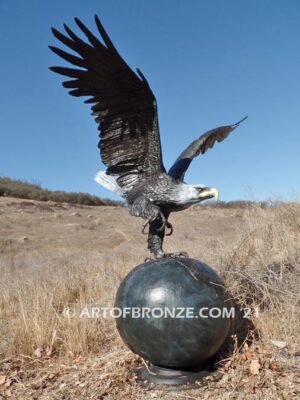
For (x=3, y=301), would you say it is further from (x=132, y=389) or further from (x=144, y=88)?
(x=144, y=88)

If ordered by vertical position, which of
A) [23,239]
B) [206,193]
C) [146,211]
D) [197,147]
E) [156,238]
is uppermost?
[197,147]

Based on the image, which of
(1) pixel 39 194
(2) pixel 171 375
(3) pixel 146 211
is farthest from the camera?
(1) pixel 39 194

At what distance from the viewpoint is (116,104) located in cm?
410

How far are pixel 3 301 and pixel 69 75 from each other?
440cm

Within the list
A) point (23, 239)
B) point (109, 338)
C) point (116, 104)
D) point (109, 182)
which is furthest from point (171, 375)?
point (23, 239)

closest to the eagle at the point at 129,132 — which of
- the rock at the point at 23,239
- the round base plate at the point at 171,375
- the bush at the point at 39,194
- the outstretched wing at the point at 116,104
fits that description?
the outstretched wing at the point at 116,104

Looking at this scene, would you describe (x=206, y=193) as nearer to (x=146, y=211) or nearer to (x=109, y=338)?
(x=146, y=211)

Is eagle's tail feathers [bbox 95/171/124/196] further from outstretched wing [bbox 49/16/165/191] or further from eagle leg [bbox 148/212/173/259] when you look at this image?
eagle leg [bbox 148/212/173/259]

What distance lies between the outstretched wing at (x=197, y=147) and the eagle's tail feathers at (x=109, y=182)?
2.05 ft

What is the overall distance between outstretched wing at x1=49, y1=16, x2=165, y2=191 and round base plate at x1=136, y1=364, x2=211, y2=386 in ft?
6.26

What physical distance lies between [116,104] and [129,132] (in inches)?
12.3

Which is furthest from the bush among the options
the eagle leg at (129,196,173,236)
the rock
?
the eagle leg at (129,196,173,236)

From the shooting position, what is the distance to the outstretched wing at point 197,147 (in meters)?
4.47

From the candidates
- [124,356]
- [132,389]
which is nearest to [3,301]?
[124,356]
